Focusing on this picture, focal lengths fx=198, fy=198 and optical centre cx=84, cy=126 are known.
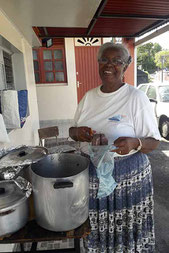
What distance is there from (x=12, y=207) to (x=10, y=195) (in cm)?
5

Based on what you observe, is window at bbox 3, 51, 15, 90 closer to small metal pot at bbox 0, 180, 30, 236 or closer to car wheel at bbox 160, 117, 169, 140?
small metal pot at bbox 0, 180, 30, 236

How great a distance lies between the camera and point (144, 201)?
132 cm

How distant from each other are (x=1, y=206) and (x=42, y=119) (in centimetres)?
641

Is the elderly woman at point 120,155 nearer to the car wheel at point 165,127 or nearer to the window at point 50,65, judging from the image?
the car wheel at point 165,127

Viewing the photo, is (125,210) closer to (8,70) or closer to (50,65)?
(8,70)

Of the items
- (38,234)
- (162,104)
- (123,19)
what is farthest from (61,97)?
(38,234)

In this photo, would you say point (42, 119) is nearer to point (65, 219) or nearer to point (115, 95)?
point (115, 95)

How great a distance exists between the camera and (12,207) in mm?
739

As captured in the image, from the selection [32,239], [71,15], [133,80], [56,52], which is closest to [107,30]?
[71,15]

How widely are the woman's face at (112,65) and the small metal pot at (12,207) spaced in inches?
33.1

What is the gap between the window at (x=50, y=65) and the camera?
6727 millimetres

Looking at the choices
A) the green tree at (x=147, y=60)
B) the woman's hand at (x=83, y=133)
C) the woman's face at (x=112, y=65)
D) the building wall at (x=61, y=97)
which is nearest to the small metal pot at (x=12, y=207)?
the woman's hand at (x=83, y=133)

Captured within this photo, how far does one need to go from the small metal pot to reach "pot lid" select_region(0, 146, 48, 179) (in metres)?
0.04

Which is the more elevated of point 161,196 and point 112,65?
point 112,65
